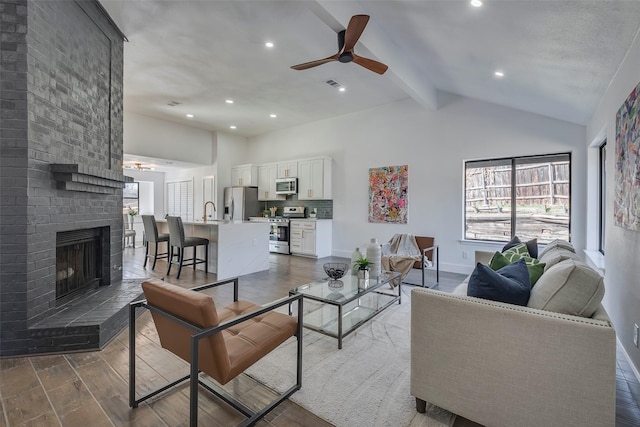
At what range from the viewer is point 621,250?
239cm

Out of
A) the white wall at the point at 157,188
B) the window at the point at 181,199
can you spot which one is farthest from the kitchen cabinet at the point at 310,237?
the white wall at the point at 157,188

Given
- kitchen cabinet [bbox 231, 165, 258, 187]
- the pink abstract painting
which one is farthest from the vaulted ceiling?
kitchen cabinet [bbox 231, 165, 258, 187]

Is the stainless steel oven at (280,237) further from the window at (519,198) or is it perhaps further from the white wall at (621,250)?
the white wall at (621,250)

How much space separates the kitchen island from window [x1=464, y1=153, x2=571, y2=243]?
3741 mm

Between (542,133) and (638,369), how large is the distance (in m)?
3.61

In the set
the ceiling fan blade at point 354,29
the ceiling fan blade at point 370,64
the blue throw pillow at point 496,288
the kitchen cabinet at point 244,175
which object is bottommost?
the blue throw pillow at point 496,288

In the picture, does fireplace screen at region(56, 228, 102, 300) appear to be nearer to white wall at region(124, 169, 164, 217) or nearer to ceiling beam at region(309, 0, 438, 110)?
ceiling beam at region(309, 0, 438, 110)

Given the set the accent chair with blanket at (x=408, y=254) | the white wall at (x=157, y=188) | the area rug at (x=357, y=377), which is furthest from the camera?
the white wall at (x=157, y=188)

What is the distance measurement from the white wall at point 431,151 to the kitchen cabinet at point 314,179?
0.70ft

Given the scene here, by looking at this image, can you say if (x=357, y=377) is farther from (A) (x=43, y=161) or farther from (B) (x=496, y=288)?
(A) (x=43, y=161)

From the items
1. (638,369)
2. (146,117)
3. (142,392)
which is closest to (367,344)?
(142,392)

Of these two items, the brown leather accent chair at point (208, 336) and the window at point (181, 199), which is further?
the window at point (181, 199)

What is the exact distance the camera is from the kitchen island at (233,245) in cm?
471

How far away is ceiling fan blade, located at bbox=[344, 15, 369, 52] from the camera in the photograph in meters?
2.56
